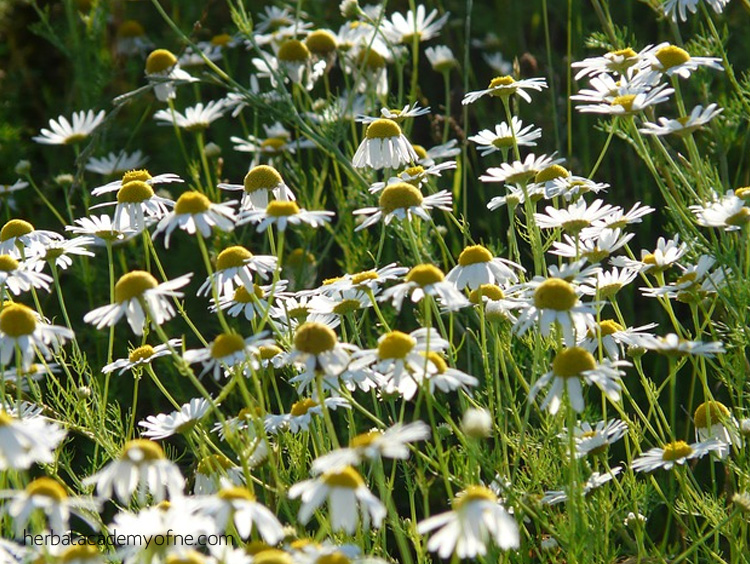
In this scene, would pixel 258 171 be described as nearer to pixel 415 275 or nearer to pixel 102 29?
pixel 415 275

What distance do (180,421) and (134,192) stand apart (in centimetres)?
57

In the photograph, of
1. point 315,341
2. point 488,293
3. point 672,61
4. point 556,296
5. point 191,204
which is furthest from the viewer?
point 672,61

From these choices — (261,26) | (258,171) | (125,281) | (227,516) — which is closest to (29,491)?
(227,516)

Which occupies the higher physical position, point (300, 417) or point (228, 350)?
point (228, 350)

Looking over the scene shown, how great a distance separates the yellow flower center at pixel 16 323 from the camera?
6.64 ft

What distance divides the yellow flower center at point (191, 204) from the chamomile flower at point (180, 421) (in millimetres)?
404

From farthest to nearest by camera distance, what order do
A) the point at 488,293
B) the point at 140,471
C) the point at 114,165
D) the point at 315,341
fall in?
the point at 114,165 < the point at 488,293 < the point at 315,341 < the point at 140,471

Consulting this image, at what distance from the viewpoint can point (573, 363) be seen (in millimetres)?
1880

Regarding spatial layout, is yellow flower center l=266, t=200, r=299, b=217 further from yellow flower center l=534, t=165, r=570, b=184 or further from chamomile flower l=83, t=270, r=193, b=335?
yellow flower center l=534, t=165, r=570, b=184

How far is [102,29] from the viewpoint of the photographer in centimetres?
456

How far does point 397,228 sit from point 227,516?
1515 millimetres

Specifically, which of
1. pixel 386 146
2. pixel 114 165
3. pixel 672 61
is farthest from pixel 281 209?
pixel 114 165

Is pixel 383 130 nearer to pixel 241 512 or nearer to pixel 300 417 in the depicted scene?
pixel 300 417

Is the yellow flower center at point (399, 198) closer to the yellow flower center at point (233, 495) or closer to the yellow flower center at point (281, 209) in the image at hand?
the yellow flower center at point (281, 209)
